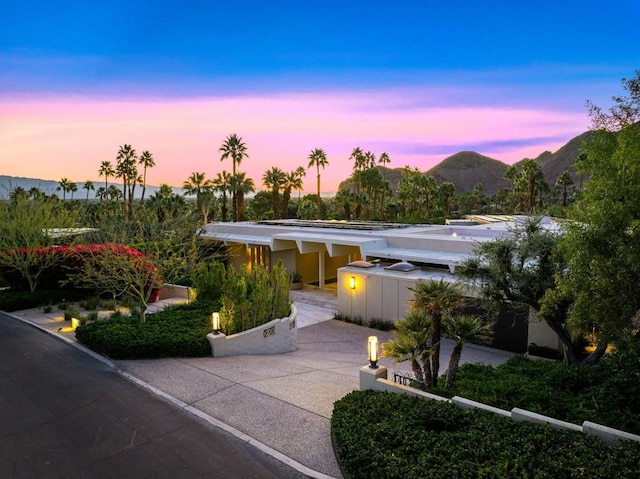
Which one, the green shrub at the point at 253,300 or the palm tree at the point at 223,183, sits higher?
the palm tree at the point at 223,183

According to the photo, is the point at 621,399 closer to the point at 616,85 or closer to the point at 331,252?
the point at 616,85

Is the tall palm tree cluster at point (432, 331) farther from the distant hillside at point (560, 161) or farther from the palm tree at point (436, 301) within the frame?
the distant hillside at point (560, 161)

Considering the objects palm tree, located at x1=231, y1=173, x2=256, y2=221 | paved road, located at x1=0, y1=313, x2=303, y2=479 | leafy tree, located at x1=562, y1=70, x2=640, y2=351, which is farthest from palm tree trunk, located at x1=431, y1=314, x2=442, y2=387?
palm tree, located at x1=231, y1=173, x2=256, y2=221

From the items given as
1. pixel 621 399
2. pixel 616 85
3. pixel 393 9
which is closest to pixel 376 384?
pixel 621 399

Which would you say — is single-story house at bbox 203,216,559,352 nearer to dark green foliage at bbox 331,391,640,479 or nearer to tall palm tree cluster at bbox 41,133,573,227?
dark green foliage at bbox 331,391,640,479

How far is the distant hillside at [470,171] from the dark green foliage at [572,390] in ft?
523

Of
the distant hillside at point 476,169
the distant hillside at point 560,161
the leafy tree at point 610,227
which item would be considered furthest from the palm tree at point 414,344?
the distant hillside at point 476,169

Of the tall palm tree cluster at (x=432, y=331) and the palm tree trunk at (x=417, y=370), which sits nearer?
the tall palm tree cluster at (x=432, y=331)

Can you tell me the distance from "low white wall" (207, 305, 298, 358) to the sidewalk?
351 millimetres

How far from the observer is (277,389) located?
10.1 metres

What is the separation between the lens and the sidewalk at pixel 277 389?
764 cm

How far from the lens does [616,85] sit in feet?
25.1

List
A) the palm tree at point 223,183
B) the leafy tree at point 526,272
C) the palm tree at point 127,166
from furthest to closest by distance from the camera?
1. the palm tree at point 127,166
2. the palm tree at point 223,183
3. the leafy tree at point 526,272

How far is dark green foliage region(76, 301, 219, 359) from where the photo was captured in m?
12.5
